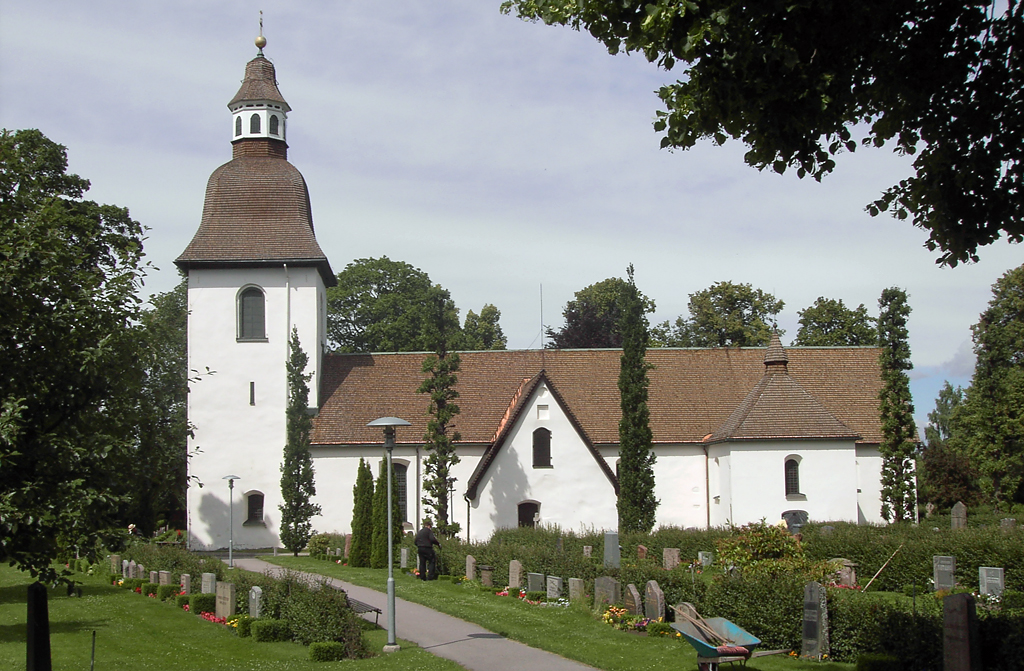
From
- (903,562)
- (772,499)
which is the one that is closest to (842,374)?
(772,499)

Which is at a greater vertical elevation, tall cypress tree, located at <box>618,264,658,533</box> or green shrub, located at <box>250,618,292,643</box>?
tall cypress tree, located at <box>618,264,658,533</box>

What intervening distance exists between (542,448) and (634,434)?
3.53 metres

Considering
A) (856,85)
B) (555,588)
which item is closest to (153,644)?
(555,588)

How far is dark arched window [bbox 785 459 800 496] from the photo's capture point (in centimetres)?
3550

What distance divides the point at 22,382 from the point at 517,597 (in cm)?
1346

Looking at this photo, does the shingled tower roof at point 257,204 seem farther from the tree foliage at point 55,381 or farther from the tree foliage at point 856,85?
the tree foliage at point 856,85

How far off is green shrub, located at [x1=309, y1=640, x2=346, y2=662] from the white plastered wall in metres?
23.2

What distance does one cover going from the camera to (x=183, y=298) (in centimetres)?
5997

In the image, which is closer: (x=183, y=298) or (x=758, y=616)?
(x=758, y=616)

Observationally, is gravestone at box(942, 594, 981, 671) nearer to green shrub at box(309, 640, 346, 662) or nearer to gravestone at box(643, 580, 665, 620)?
gravestone at box(643, 580, 665, 620)

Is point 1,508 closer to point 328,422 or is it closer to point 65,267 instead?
point 65,267

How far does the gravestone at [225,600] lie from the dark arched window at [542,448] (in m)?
17.9

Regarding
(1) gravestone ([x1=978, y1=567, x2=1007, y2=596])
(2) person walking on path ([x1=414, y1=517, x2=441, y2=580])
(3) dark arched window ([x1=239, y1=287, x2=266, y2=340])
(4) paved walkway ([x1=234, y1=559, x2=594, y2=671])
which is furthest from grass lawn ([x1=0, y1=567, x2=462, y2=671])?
(3) dark arched window ([x1=239, y1=287, x2=266, y2=340])

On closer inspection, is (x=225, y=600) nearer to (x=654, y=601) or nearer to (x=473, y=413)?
(x=654, y=601)
